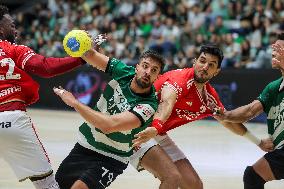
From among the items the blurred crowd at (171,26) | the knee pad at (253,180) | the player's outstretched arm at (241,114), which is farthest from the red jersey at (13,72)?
the blurred crowd at (171,26)

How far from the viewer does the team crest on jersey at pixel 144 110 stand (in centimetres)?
671

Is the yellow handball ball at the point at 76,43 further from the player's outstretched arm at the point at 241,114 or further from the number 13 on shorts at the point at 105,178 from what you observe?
the player's outstretched arm at the point at 241,114

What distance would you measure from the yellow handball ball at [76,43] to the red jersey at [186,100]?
4.98ft

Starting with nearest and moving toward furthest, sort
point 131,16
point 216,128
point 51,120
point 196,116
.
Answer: point 196,116
point 216,128
point 51,120
point 131,16

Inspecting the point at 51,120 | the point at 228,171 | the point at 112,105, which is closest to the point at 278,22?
the point at 51,120

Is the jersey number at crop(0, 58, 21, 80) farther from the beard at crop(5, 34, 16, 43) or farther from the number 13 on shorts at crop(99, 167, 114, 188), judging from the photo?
the number 13 on shorts at crop(99, 167, 114, 188)

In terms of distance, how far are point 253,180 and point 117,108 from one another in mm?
1768

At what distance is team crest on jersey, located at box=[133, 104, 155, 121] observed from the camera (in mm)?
6711

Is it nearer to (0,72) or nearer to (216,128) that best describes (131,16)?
(216,128)

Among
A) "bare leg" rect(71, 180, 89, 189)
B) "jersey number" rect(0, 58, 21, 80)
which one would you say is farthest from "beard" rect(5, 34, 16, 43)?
"bare leg" rect(71, 180, 89, 189)

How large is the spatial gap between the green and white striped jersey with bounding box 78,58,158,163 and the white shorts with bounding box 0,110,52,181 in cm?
70

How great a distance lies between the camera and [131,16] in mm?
23969

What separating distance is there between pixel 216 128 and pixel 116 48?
5.81 metres

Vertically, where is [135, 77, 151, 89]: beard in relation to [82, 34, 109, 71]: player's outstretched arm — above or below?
below
